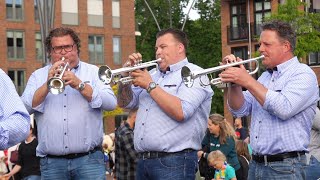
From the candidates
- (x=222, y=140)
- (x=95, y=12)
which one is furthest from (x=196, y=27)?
(x=222, y=140)

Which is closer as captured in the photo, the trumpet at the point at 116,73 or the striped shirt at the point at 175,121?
the striped shirt at the point at 175,121

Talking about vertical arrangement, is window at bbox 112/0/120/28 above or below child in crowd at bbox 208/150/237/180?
above

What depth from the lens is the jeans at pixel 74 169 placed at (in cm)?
730

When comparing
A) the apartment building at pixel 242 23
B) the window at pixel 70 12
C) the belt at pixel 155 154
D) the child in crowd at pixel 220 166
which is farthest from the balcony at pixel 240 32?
the belt at pixel 155 154

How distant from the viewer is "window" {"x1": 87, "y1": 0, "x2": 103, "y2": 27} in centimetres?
6009

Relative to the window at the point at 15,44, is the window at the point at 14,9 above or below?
above

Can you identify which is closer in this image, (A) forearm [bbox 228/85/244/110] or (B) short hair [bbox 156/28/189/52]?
(A) forearm [bbox 228/85/244/110]

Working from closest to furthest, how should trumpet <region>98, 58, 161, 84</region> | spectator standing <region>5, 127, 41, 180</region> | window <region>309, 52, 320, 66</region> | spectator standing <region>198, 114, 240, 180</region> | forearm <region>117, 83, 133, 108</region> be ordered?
trumpet <region>98, 58, 161, 84</region>
forearm <region>117, 83, 133, 108</region>
spectator standing <region>198, 114, 240, 180</region>
spectator standing <region>5, 127, 41, 180</region>
window <region>309, 52, 320, 66</region>

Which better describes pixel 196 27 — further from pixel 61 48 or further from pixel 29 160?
pixel 61 48

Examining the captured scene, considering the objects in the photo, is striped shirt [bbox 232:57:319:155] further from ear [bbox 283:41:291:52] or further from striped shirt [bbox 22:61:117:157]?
Answer: striped shirt [bbox 22:61:117:157]

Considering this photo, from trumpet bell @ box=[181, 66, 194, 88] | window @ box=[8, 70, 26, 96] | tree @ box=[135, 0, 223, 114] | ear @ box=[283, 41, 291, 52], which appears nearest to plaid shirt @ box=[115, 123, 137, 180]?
trumpet bell @ box=[181, 66, 194, 88]

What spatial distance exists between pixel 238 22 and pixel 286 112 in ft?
156

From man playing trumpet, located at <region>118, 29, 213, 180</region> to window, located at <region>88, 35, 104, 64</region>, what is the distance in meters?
52.5

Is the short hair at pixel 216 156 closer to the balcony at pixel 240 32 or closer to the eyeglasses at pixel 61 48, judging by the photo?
the eyeglasses at pixel 61 48
